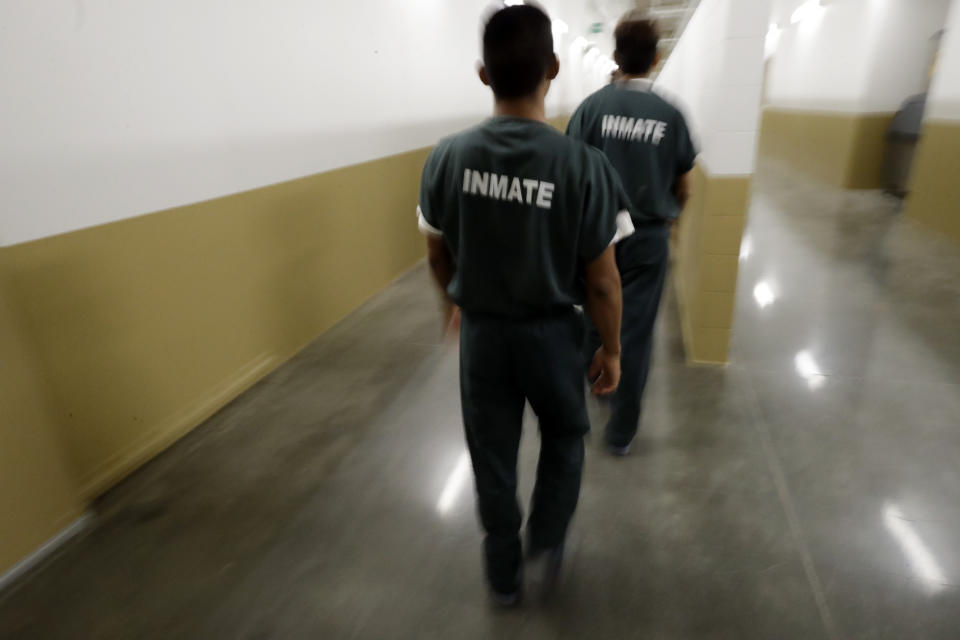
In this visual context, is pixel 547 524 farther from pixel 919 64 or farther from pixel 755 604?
pixel 919 64

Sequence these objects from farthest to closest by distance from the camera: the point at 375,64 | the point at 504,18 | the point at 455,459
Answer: the point at 375,64, the point at 455,459, the point at 504,18

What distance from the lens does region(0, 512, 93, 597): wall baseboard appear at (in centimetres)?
174

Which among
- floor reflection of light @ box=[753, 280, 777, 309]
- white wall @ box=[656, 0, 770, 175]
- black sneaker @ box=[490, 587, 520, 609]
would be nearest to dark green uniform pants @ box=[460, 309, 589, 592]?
black sneaker @ box=[490, 587, 520, 609]

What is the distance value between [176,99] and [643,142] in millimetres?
1955

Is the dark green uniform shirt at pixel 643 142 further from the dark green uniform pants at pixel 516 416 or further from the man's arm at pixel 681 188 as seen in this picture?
the dark green uniform pants at pixel 516 416

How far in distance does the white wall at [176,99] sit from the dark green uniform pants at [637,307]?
1942 mm

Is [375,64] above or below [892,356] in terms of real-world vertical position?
above

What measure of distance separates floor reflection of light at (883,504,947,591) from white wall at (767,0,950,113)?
280 inches

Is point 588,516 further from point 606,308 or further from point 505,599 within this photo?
point 606,308

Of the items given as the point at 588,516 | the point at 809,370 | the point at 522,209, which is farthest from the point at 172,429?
the point at 809,370

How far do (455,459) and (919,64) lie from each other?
8.22 m

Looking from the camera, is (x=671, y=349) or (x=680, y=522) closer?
(x=680, y=522)

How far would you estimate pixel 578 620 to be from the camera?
1533mm

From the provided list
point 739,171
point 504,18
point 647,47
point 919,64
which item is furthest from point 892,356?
point 919,64
